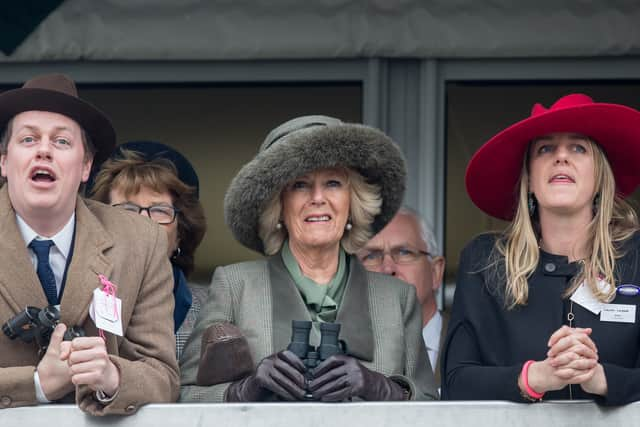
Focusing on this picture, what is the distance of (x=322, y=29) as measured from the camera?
5.64 meters

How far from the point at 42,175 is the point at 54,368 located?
0.58 meters

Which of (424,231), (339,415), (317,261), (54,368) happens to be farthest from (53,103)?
(424,231)

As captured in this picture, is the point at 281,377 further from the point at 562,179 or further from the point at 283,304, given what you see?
the point at 562,179

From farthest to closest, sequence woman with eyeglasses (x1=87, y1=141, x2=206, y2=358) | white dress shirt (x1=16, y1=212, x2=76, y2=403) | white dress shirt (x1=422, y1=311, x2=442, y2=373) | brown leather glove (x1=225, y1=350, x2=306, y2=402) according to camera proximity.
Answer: white dress shirt (x1=422, y1=311, x2=442, y2=373), woman with eyeglasses (x1=87, y1=141, x2=206, y2=358), white dress shirt (x1=16, y1=212, x2=76, y2=403), brown leather glove (x1=225, y1=350, x2=306, y2=402)

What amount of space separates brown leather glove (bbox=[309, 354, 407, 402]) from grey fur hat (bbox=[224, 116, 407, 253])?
0.63 m

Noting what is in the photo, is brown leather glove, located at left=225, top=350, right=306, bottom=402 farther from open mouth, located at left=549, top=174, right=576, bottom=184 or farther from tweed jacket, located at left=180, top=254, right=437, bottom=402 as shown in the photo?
open mouth, located at left=549, top=174, right=576, bottom=184

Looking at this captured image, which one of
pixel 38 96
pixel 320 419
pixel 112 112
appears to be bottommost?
pixel 320 419

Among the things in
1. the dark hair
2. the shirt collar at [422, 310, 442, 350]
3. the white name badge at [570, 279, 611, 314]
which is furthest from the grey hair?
the white name badge at [570, 279, 611, 314]

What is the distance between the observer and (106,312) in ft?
10.5

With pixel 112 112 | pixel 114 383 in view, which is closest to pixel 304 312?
pixel 114 383

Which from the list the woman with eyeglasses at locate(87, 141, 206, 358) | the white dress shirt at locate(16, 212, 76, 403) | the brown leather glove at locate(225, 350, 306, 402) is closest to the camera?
the brown leather glove at locate(225, 350, 306, 402)

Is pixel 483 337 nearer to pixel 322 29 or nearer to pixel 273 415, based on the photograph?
pixel 273 415

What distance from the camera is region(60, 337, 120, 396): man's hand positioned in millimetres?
3025

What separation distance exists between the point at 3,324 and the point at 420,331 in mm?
1238
